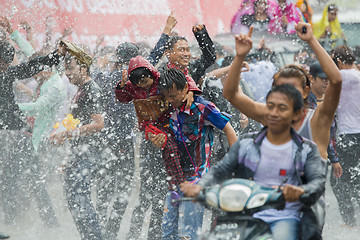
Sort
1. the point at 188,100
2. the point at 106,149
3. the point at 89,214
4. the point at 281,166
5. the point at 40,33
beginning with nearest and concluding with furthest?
the point at 281,166 < the point at 188,100 < the point at 89,214 < the point at 106,149 < the point at 40,33

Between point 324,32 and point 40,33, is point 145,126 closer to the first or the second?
point 40,33

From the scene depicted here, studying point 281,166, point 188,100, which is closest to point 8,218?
point 188,100

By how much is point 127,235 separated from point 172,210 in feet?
4.94

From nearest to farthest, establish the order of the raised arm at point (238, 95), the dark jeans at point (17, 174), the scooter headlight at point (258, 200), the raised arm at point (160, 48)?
1. the scooter headlight at point (258, 200)
2. the raised arm at point (238, 95)
3. the raised arm at point (160, 48)
4. the dark jeans at point (17, 174)

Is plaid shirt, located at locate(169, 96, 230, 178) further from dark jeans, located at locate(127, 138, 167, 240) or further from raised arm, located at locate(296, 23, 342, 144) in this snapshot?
raised arm, located at locate(296, 23, 342, 144)

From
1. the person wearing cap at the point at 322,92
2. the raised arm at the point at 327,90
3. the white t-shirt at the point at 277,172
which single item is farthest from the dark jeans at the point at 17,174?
the white t-shirt at the point at 277,172

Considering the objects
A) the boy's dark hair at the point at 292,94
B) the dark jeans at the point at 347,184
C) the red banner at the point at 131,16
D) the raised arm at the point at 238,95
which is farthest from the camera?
the red banner at the point at 131,16

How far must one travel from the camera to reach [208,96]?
19.0 ft

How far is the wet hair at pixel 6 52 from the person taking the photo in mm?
6402

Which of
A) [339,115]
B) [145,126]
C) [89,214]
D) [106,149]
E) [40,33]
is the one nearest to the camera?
[145,126]

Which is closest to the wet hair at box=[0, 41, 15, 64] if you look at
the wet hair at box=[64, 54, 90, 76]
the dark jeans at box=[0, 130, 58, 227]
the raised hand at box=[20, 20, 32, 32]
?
the wet hair at box=[64, 54, 90, 76]

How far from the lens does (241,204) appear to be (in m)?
3.14

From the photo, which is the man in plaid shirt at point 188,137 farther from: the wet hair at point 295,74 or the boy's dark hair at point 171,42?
the wet hair at point 295,74

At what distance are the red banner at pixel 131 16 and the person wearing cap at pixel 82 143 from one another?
13.5ft
